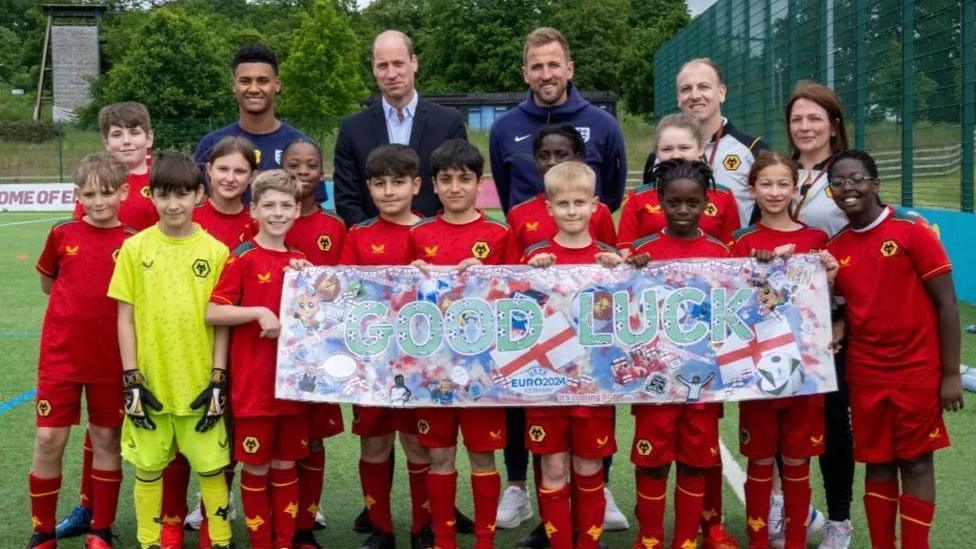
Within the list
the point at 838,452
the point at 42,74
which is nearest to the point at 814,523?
the point at 838,452

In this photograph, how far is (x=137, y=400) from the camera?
4.24 m

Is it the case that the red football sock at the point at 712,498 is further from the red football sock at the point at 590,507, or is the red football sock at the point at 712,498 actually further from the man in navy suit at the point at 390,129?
the man in navy suit at the point at 390,129

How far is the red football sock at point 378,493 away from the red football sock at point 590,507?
2.98 feet

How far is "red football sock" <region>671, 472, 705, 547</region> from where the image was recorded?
4.29 meters

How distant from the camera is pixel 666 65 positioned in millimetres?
28453

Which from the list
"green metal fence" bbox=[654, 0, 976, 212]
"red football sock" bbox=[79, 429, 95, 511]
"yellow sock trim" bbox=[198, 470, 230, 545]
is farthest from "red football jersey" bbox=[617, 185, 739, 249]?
"green metal fence" bbox=[654, 0, 976, 212]

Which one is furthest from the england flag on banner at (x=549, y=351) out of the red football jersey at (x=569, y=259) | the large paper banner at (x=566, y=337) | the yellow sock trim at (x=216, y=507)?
the yellow sock trim at (x=216, y=507)

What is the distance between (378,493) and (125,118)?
214 cm

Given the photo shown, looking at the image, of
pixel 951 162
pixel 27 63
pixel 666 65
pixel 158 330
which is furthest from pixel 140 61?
pixel 158 330

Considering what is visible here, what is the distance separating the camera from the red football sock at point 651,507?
169 inches

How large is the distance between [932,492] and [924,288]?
821 millimetres

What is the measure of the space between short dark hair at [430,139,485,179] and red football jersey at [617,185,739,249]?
71 cm

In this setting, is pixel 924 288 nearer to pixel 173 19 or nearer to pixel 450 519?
pixel 450 519

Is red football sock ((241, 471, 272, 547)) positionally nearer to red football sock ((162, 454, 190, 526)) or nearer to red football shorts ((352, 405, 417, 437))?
red football sock ((162, 454, 190, 526))
